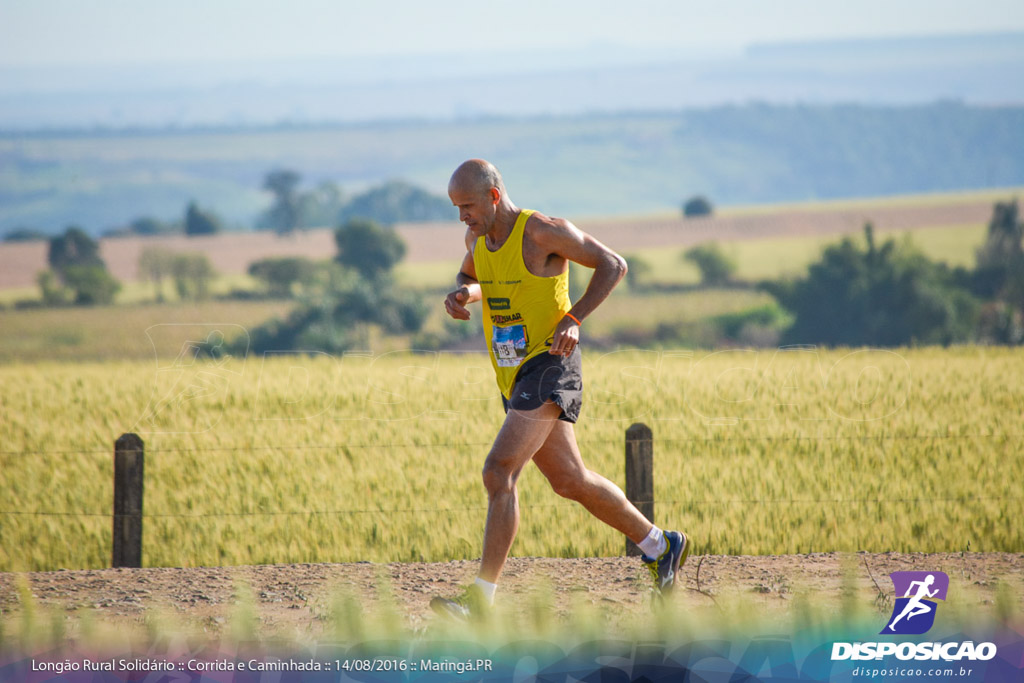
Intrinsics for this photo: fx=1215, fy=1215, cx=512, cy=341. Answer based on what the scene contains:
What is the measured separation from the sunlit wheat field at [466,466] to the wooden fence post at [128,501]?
57cm

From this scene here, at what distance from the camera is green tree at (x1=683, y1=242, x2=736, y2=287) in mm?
85381

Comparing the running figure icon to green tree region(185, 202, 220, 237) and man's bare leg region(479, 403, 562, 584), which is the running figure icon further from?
green tree region(185, 202, 220, 237)

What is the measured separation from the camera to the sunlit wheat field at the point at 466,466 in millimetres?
7645

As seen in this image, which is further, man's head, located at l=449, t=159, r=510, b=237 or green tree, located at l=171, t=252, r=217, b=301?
green tree, located at l=171, t=252, r=217, b=301

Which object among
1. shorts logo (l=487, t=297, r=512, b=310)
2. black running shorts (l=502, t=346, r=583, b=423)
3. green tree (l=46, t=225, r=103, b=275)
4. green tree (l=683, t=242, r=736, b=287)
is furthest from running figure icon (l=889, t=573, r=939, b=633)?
green tree (l=46, t=225, r=103, b=275)

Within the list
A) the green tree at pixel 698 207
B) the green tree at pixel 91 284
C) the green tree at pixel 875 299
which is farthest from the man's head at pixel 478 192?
the green tree at pixel 698 207

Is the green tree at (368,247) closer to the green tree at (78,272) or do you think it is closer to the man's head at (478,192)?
the green tree at (78,272)

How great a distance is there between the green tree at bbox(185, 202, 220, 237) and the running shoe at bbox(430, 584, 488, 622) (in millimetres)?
119785

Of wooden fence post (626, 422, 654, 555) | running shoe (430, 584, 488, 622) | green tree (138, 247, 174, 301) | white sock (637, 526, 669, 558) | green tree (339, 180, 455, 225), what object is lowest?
running shoe (430, 584, 488, 622)

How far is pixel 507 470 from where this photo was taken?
5266 mm

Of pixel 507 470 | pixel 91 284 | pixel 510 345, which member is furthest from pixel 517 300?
pixel 91 284

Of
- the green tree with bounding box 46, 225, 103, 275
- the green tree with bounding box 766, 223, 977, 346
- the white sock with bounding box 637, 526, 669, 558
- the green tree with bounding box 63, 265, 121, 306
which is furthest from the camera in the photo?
the green tree with bounding box 46, 225, 103, 275

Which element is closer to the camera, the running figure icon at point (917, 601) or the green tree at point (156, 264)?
the running figure icon at point (917, 601)

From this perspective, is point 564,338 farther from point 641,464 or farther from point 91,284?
point 91,284
